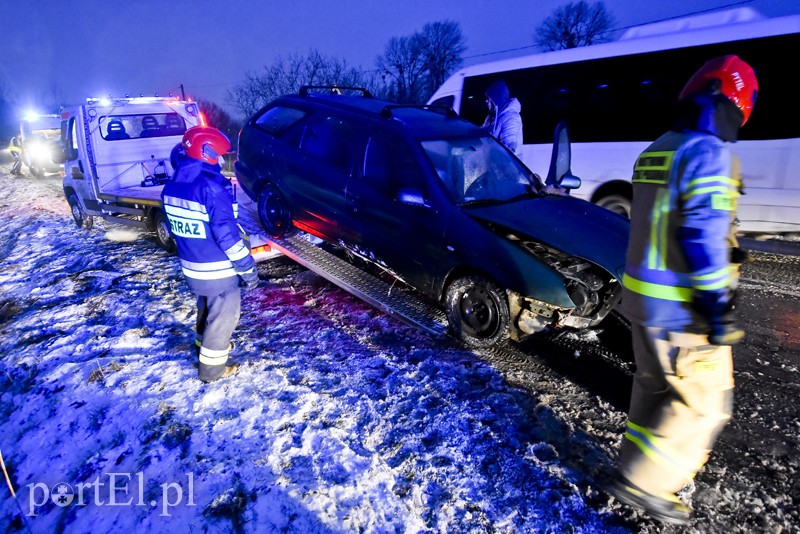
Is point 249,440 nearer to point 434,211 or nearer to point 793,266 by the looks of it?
point 434,211

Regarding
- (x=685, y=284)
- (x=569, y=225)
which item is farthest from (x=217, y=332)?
(x=685, y=284)

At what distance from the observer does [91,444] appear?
281cm

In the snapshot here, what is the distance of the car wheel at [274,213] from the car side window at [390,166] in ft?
4.86

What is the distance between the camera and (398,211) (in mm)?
3922

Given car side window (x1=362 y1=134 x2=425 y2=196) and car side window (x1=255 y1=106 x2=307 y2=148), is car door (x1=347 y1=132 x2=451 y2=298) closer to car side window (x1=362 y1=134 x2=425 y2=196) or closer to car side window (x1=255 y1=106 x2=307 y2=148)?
car side window (x1=362 y1=134 x2=425 y2=196)

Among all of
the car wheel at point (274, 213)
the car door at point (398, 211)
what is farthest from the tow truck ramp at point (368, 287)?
the car door at point (398, 211)

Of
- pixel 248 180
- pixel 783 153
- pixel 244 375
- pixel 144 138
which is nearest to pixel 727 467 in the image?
pixel 244 375

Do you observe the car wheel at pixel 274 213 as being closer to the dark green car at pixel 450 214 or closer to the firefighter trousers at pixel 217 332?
the dark green car at pixel 450 214

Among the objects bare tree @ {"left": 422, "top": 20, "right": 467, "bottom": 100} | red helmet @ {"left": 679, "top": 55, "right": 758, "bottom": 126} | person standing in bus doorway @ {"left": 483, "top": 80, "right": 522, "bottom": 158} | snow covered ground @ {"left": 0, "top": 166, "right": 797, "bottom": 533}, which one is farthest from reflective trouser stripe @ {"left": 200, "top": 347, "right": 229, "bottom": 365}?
bare tree @ {"left": 422, "top": 20, "right": 467, "bottom": 100}

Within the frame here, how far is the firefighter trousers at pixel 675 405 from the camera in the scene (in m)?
1.96

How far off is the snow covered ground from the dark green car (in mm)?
538

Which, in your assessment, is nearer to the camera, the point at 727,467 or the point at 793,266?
the point at 727,467

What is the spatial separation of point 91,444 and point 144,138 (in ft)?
20.1

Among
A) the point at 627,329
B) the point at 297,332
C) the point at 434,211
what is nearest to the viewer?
the point at 627,329
